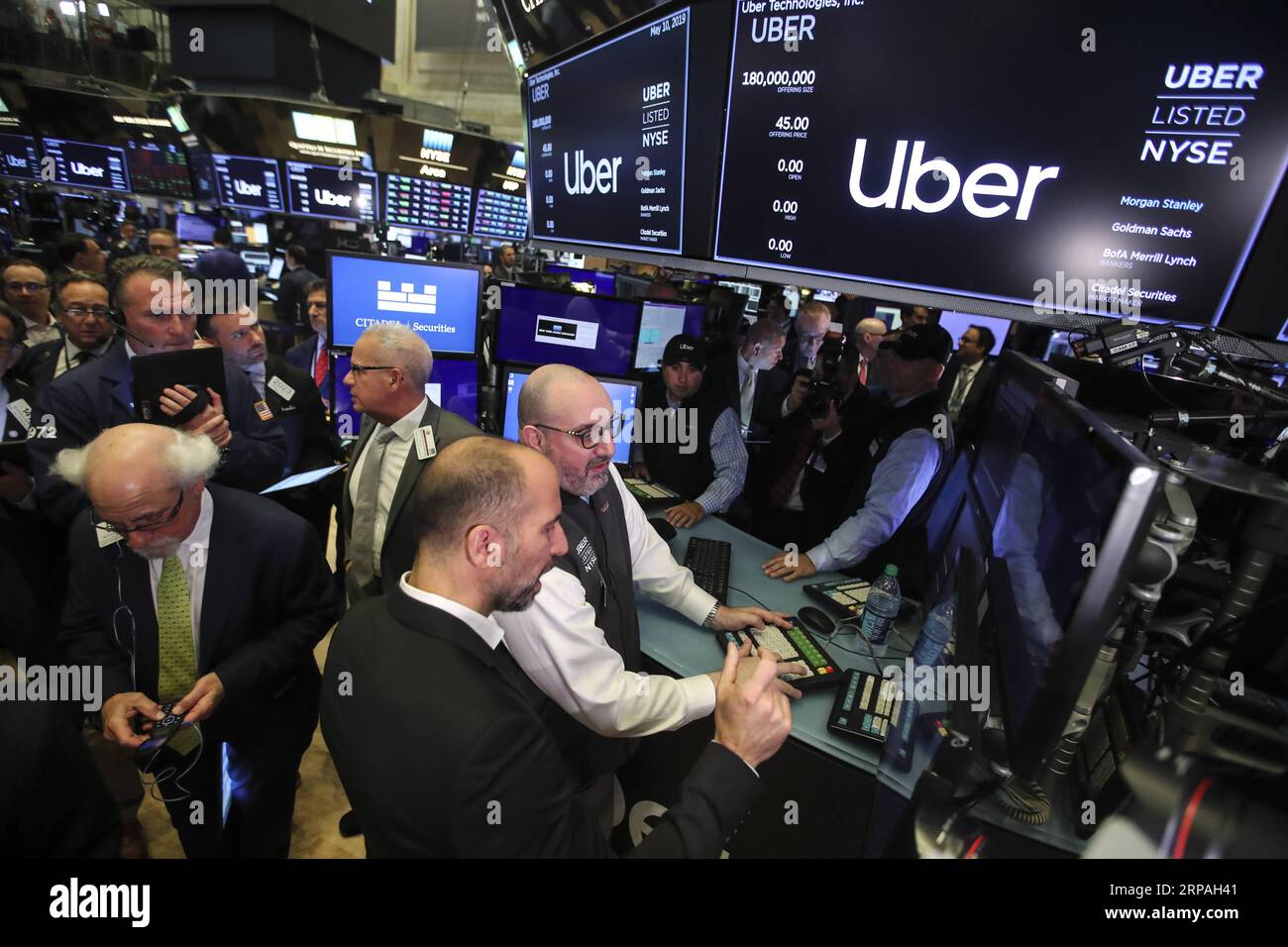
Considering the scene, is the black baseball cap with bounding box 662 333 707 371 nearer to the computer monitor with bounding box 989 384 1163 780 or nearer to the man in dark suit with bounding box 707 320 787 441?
the man in dark suit with bounding box 707 320 787 441

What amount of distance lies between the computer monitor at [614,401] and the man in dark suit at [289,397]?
1.05m

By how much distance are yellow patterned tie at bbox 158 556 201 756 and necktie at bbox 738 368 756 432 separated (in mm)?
4352

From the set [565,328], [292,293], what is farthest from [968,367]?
[292,293]

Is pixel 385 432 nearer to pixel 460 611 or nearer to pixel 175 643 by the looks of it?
pixel 175 643

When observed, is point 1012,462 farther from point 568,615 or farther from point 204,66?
point 204,66

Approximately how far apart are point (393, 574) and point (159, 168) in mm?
8010

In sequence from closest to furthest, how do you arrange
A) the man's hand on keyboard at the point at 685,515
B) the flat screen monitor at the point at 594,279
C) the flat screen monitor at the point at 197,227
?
the man's hand on keyboard at the point at 685,515 → the flat screen monitor at the point at 594,279 → the flat screen monitor at the point at 197,227

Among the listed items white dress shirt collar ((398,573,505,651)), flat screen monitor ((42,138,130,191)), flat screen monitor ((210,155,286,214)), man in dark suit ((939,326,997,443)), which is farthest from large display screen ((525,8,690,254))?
flat screen monitor ((42,138,130,191))

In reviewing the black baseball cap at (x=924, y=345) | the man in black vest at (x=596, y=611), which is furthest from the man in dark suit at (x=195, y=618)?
the black baseball cap at (x=924, y=345)

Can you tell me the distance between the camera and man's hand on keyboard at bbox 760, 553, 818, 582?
2.54m

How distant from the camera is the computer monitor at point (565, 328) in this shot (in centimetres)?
361

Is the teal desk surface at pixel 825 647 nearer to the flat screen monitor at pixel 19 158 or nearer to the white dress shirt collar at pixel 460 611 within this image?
the white dress shirt collar at pixel 460 611

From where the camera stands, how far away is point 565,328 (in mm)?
3635
